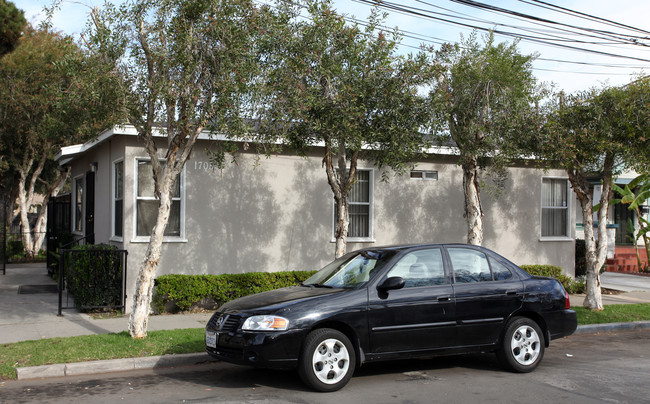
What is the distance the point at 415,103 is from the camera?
1055cm

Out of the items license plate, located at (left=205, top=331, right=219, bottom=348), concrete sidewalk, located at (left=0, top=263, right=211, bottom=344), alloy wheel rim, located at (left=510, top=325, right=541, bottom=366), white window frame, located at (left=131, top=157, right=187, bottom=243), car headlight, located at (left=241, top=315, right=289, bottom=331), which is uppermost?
white window frame, located at (left=131, top=157, right=187, bottom=243)

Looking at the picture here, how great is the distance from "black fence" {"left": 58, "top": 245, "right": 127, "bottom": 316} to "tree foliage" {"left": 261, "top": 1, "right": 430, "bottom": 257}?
4.01 m

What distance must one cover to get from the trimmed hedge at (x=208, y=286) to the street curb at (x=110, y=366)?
3.55 meters

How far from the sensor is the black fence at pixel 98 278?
11500 millimetres

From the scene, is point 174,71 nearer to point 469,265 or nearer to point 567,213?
point 469,265

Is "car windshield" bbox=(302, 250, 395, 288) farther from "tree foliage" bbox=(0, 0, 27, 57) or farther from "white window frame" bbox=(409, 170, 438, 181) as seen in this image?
"tree foliage" bbox=(0, 0, 27, 57)

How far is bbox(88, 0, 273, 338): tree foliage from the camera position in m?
8.75

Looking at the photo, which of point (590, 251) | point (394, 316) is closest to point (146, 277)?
point (394, 316)

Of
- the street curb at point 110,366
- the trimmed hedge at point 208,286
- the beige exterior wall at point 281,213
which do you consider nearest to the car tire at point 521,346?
the street curb at point 110,366

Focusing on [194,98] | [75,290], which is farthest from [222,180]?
[194,98]

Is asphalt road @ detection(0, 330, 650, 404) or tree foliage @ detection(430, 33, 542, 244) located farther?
tree foliage @ detection(430, 33, 542, 244)

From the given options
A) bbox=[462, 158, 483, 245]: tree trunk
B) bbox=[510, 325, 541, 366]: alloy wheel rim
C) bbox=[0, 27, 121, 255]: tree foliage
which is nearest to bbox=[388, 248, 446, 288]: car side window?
bbox=[510, 325, 541, 366]: alloy wheel rim

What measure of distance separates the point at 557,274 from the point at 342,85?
8.50 metres

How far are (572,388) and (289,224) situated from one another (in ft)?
25.6
